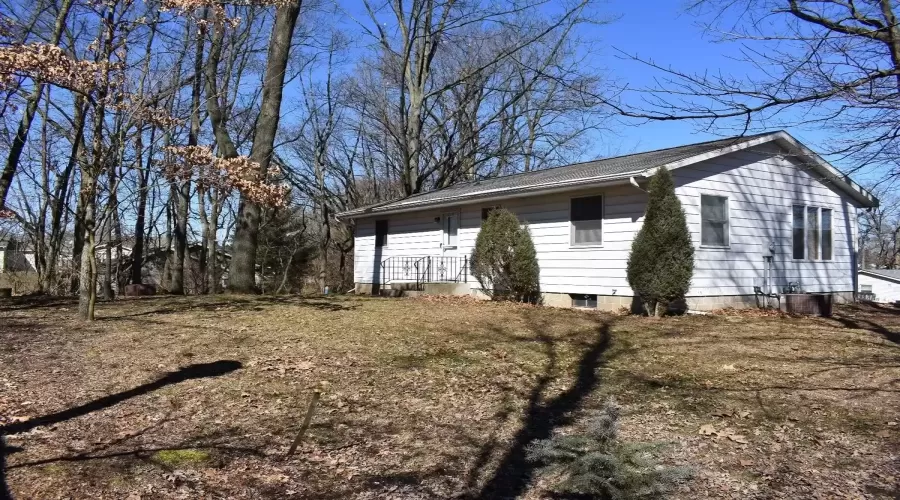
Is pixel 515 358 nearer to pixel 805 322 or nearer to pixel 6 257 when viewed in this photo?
pixel 805 322

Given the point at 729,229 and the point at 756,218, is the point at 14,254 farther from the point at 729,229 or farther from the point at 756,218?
the point at 756,218

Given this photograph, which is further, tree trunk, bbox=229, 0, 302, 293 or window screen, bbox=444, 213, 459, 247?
window screen, bbox=444, 213, 459, 247

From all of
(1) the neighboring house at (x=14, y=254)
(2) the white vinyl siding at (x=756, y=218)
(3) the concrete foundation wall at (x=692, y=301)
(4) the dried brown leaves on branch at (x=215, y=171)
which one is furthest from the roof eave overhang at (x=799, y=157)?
(1) the neighboring house at (x=14, y=254)

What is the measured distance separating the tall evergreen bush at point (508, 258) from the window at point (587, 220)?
3.18 feet

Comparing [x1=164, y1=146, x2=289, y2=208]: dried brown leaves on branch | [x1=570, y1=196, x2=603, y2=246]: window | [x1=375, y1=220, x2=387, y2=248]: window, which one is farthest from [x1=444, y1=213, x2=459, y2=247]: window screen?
[x1=164, y1=146, x2=289, y2=208]: dried brown leaves on branch

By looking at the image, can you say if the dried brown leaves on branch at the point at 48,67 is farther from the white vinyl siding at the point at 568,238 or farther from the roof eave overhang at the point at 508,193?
the white vinyl siding at the point at 568,238

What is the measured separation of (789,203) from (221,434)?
41.9 ft

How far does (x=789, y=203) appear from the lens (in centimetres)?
1384

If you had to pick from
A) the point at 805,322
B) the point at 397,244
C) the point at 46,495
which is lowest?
the point at 46,495

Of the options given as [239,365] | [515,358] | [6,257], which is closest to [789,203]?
[515,358]

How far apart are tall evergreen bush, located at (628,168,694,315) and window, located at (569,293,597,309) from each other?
1902mm

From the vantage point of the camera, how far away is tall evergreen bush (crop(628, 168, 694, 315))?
10742 mm

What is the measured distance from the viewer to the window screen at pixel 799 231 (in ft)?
45.9

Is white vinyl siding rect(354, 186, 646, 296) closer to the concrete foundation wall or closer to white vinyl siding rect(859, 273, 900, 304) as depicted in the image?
the concrete foundation wall
